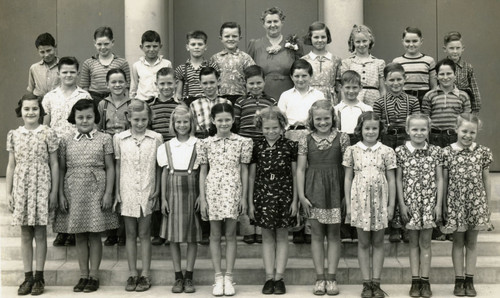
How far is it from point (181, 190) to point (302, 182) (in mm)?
1152

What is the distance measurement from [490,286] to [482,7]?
559cm

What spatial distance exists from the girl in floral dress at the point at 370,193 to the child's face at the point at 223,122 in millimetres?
1129

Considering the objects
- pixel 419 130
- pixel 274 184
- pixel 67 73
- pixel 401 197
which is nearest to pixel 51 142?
pixel 67 73

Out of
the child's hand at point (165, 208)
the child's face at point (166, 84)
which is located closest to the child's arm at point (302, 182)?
the child's hand at point (165, 208)

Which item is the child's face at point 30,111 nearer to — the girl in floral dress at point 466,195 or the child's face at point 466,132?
the girl in floral dress at point 466,195

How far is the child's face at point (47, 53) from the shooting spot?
862cm

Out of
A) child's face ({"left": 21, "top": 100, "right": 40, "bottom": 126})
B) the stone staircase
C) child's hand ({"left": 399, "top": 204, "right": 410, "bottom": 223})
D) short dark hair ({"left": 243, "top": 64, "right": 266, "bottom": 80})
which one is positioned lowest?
the stone staircase

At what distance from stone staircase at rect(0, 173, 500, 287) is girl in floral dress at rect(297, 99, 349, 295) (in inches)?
16.9

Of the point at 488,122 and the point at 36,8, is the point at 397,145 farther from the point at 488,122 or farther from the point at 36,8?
the point at 36,8

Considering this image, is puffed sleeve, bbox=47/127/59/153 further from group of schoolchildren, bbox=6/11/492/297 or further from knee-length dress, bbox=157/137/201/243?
knee-length dress, bbox=157/137/201/243

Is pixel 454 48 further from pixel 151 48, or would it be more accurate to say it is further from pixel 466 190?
pixel 151 48

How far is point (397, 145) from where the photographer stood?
763 centimetres

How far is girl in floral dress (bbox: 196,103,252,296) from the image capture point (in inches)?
274

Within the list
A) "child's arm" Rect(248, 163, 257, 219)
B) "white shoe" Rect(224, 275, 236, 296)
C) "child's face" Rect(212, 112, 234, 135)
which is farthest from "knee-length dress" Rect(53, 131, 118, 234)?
"child's arm" Rect(248, 163, 257, 219)
